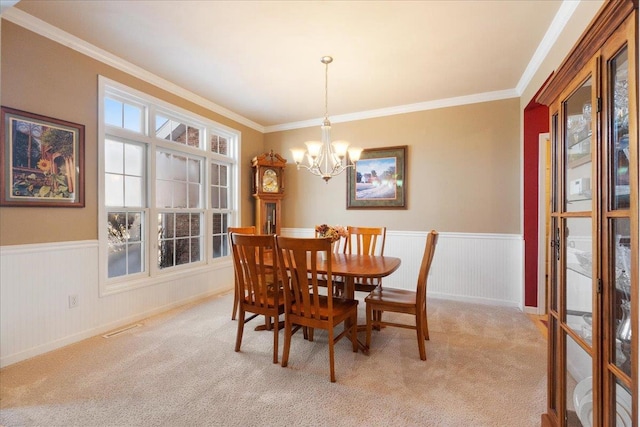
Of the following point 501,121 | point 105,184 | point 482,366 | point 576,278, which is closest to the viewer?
point 576,278

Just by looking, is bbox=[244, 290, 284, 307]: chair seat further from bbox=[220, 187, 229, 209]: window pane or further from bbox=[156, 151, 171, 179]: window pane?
bbox=[220, 187, 229, 209]: window pane

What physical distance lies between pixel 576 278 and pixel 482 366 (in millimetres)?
1295

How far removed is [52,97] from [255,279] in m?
2.28

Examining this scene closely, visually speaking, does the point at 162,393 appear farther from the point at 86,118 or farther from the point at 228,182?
the point at 228,182

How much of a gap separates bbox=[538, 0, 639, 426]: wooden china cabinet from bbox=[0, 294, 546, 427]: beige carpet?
0.59m

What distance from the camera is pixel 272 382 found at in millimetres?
1995

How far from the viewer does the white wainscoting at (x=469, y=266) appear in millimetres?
3627

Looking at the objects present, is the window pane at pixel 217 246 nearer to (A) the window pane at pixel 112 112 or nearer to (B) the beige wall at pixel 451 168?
(B) the beige wall at pixel 451 168

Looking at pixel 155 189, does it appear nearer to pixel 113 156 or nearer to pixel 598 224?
pixel 113 156

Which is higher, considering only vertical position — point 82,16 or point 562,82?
point 82,16

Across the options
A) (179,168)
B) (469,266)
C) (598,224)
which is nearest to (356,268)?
(598,224)

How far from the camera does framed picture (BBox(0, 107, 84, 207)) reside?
2.20 metres

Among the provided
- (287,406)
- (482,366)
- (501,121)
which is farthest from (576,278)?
(501,121)

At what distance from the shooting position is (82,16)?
226 centimetres
